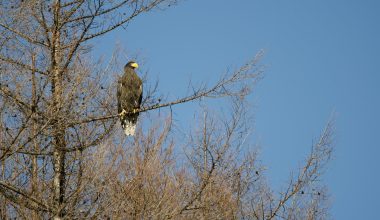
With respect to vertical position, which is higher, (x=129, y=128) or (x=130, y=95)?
(x=130, y=95)

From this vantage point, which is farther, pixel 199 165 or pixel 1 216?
pixel 199 165

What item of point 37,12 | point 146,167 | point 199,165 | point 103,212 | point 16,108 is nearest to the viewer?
point 16,108

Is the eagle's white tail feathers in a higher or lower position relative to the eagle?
lower

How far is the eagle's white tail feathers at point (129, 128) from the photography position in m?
6.50

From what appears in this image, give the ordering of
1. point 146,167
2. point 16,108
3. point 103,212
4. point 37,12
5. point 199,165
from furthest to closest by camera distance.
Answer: point 199,165 < point 146,167 < point 37,12 < point 103,212 < point 16,108

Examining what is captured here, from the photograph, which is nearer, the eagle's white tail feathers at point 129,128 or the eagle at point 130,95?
the eagle's white tail feathers at point 129,128

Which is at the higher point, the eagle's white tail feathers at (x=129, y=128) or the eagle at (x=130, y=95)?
the eagle at (x=130, y=95)

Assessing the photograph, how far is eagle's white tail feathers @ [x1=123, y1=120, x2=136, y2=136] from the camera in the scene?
650 centimetres

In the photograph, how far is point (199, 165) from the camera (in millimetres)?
9492

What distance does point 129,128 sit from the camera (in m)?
6.78

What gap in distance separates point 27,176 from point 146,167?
390cm

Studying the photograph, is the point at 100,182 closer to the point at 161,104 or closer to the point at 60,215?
the point at 60,215

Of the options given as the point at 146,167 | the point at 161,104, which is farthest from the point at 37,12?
the point at 146,167

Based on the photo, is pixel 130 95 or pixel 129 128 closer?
pixel 129 128
